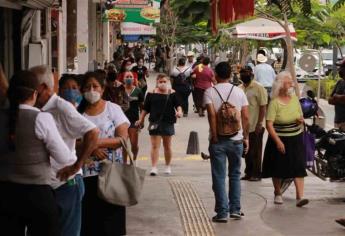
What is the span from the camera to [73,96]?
6629 millimetres

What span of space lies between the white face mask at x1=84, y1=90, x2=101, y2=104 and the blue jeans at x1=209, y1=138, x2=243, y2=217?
2230mm

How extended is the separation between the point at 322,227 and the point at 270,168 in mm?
1368

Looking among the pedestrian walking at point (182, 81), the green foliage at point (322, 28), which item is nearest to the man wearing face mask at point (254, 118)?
the pedestrian walking at point (182, 81)

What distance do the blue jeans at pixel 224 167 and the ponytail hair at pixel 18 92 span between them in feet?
12.6

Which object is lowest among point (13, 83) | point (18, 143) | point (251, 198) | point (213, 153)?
point (251, 198)

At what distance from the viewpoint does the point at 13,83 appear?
15.3 ft

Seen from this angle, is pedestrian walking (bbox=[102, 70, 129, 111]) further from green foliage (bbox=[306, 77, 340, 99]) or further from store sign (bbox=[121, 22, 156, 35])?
store sign (bbox=[121, 22, 156, 35])

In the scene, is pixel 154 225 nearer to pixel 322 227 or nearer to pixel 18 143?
pixel 322 227

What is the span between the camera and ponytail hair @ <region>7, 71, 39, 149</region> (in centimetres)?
459

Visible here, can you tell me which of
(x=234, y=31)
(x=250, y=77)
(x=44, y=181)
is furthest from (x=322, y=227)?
(x=234, y=31)

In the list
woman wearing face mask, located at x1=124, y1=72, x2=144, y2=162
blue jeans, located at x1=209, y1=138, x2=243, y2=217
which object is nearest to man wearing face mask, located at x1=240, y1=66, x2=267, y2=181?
woman wearing face mask, located at x1=124, y1=72, x2=144, y2=162

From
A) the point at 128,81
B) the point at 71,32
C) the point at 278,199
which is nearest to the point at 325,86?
the point at 71,32

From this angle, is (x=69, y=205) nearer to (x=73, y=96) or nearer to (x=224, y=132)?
(x=73, y=96)

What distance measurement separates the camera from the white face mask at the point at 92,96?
6.39 metres
